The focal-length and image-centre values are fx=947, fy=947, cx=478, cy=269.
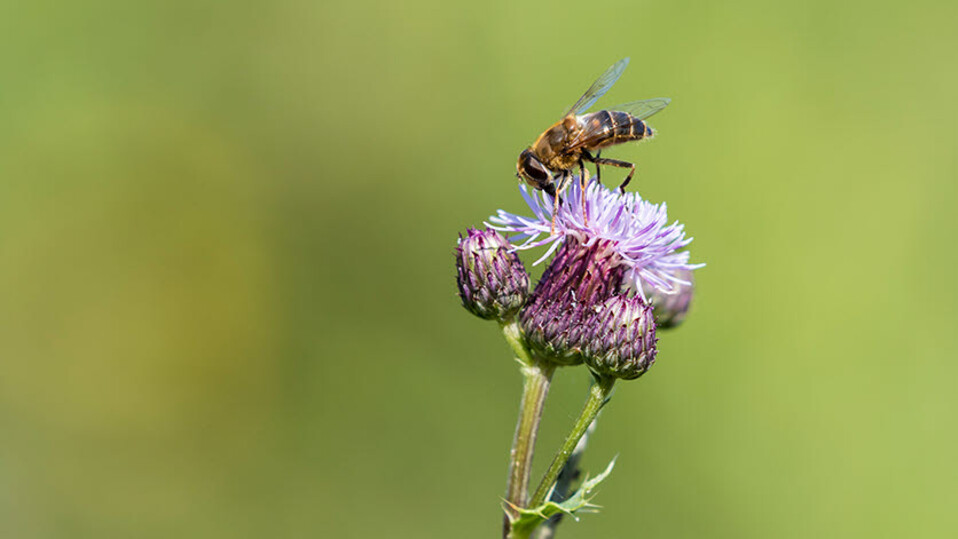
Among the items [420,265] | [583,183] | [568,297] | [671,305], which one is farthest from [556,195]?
[420,265]

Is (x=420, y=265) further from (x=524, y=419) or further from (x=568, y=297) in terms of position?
(x=524, y=419)

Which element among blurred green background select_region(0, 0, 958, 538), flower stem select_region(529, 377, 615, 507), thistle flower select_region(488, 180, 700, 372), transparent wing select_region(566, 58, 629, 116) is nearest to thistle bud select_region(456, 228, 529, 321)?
thistle flower select_region(488, 180, 700, 372)

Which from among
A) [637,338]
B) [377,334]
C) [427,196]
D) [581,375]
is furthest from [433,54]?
[637,338]

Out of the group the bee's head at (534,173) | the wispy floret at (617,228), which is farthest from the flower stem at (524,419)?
the bee's head at (534,173)

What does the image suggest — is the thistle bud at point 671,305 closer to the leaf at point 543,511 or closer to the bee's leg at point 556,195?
the bee's leg at point 556,195

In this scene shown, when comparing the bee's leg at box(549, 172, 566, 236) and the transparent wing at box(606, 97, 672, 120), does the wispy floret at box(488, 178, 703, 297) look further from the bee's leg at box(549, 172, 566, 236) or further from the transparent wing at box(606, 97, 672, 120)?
the transparent wing at box(606, 97, 672, 120)

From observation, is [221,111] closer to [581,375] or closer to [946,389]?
[581,375]

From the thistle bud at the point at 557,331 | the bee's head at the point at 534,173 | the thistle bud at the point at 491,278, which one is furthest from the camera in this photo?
the bee's head at the point at 534,173
